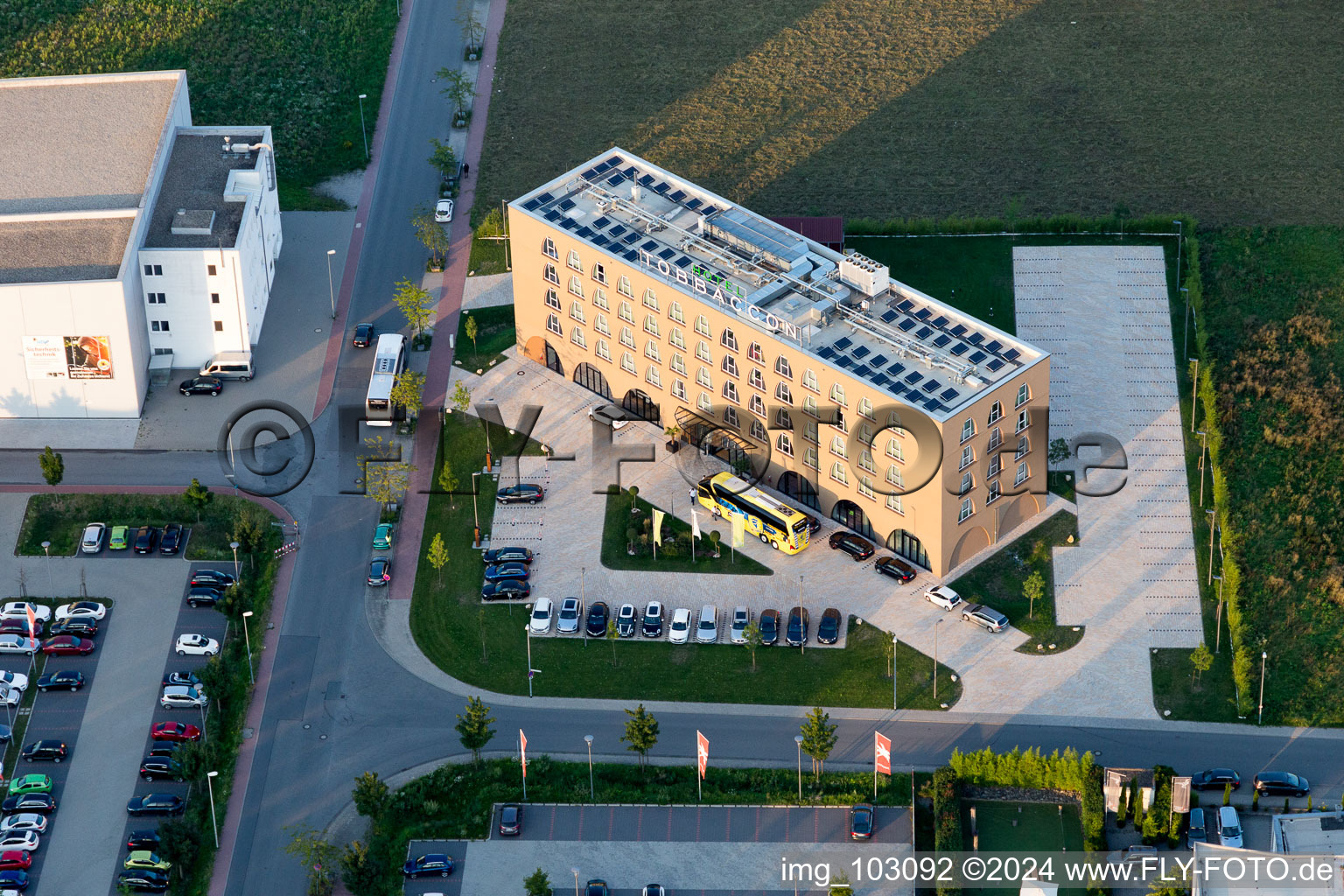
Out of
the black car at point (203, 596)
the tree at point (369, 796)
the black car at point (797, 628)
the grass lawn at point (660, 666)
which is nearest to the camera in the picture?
the tree at point (369, 796)

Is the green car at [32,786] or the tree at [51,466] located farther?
the tree at [51,466]

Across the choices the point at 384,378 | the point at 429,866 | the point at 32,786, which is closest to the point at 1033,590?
the point at 429,866

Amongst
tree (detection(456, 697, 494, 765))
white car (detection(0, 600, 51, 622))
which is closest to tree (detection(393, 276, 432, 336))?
white car (detection(0, 600, 51, 622))

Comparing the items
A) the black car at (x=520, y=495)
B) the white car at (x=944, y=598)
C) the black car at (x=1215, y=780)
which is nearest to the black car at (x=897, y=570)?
the white car at (x=944, y=598)

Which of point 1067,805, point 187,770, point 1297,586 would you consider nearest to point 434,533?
point 187,770

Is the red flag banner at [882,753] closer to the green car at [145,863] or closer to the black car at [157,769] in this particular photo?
the green car at [145,863]

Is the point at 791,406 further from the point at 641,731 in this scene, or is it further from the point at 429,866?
the point at 429,866

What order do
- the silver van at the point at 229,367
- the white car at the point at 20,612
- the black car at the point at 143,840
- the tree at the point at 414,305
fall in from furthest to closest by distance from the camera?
the tree at the point at 414,305, the silver van at the point at 229,367, the white car at the point at 20,612, the black car at the point at 143,840
